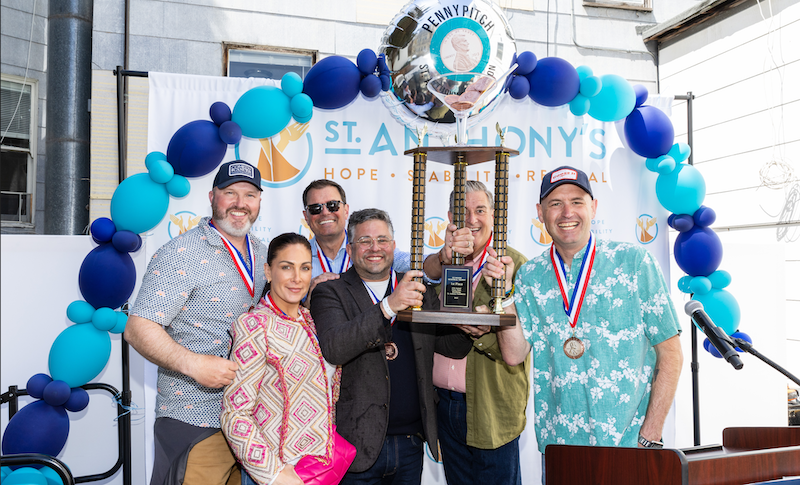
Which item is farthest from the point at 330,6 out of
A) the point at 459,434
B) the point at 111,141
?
the point at 459,434

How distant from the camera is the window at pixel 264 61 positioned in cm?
584

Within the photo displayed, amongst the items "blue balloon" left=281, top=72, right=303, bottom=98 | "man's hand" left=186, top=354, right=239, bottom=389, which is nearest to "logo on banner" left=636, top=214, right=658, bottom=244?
"blue balloon" left=281, top=72, right=303, bottom=98

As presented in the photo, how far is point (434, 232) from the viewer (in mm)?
4016

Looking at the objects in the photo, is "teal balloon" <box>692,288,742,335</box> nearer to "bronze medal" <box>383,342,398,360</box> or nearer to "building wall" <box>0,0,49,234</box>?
"bronze medal" <box>383,342,398,360</box>

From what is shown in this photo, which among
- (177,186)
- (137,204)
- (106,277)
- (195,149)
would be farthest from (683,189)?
(106,277)

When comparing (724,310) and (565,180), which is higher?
(565,180)

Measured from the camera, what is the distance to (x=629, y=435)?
8.36ft

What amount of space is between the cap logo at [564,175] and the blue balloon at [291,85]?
172cm

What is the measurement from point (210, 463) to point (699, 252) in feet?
10.7

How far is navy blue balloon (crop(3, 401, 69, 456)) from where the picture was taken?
294cm

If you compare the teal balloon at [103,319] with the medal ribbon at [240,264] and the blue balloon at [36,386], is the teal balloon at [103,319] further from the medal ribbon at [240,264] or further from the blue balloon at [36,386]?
the medal ribbon at [240,264]

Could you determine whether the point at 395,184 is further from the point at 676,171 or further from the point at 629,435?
the point at 629,435

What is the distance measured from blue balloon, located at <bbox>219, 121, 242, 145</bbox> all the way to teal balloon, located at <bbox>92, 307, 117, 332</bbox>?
3.95 feet

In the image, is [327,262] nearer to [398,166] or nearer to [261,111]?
[398,166]
